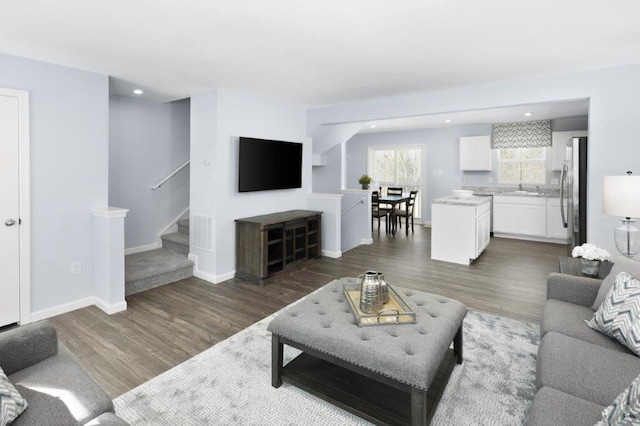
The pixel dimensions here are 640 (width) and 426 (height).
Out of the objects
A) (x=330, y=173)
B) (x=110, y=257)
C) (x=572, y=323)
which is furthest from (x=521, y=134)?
(x=110, y=257)

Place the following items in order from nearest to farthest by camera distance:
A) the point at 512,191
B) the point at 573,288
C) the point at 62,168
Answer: the point at 573,288 < the point at 62,168 < the point at 512,191

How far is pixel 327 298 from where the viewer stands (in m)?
2.45

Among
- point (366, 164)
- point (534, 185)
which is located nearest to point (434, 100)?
point (534, 185)

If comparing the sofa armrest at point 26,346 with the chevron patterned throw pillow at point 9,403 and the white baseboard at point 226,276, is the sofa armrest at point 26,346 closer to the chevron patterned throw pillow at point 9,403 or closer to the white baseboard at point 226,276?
the chevron patterned throw pillow at point 9,403

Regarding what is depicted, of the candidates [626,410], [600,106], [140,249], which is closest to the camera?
[626,410]

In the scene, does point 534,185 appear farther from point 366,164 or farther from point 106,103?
point 106,103

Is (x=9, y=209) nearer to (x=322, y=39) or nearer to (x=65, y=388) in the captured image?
(x=65, y=388)

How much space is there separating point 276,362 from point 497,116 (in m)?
6.46

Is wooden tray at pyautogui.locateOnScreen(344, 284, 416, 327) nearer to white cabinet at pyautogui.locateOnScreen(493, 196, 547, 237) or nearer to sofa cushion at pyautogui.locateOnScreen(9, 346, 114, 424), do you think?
sofa cushion at pyautogui.locateOnScreen(9, 346, 114, 424)

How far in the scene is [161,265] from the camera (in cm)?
442

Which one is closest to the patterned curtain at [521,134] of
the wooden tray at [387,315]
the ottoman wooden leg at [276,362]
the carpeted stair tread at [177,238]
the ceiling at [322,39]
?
the ceiling at [322,39]

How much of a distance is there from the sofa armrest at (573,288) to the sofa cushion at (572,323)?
0.05 meters

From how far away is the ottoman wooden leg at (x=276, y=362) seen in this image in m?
2.17

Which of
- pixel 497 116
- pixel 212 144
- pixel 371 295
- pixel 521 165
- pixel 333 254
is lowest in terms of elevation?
pixel 333 254
